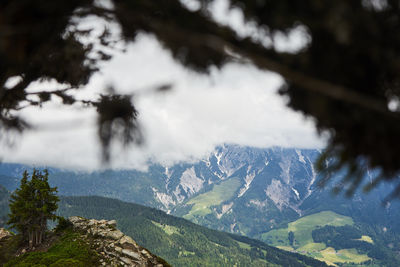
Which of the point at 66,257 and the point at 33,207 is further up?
the point at 66,257

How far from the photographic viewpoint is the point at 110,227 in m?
28.0

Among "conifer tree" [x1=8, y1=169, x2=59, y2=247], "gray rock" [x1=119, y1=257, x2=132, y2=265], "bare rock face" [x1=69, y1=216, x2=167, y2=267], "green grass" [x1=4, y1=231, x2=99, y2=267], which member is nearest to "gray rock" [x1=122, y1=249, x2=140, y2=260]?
"bare rock face" [x1=69, y1=216, x2=167, y2=267]

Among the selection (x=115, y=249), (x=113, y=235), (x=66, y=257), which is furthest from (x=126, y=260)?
(x=66, y=257)

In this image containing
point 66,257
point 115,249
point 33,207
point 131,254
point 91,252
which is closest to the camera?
point 66,257

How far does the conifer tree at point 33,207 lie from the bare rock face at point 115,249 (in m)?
11.2

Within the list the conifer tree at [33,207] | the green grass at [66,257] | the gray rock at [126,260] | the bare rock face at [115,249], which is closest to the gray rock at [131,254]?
the bare rock face at [115,249]

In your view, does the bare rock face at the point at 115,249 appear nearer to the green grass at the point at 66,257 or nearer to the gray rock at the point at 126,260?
the gray rock at the point at 126,260

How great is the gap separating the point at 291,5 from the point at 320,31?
37 cm

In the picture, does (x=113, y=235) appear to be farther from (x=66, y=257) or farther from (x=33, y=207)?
(x=33, y=207)

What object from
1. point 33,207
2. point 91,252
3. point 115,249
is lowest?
point 33,207

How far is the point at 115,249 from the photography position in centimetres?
2330

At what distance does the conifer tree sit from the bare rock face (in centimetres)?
1125

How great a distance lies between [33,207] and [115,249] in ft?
65.2

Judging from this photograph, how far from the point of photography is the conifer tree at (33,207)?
114 ft
